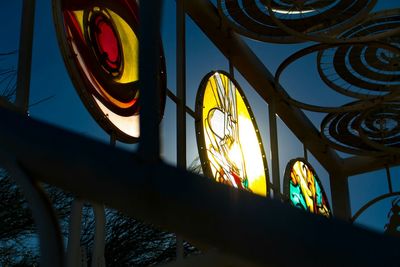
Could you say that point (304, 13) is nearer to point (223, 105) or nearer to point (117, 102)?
point (223, 105)

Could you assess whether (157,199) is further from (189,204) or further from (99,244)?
(99,244)

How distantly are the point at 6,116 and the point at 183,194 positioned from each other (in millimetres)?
476

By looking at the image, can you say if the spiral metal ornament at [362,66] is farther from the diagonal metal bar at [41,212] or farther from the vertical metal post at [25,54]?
the diagonal metal bar at [41,212]

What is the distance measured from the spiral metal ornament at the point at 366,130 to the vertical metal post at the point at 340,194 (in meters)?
3.37

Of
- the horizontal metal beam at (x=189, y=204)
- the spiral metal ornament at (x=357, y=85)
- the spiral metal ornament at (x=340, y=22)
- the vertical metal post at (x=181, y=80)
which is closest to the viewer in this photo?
the horizontal metal beam at (x=189, y=204)

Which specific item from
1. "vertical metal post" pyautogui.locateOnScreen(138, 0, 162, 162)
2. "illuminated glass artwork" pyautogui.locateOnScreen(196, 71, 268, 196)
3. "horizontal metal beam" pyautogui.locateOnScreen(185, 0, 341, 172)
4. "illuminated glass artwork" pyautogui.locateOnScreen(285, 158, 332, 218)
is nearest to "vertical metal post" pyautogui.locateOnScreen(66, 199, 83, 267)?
"illuminated glass artwork" pyautogui.locateOnScreen(196, 71, 268, 196)

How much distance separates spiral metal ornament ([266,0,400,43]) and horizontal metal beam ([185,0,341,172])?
106 cm

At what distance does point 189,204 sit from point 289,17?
8.93m

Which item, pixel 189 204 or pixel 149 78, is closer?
pixel 189 204

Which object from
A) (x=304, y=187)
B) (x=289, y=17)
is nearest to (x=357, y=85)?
(x=304, y=187)

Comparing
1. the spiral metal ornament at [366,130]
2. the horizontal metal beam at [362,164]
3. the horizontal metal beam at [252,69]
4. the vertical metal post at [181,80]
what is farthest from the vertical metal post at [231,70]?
the horizontal metal beam at [362,164]

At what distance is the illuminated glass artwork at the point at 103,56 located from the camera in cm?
638

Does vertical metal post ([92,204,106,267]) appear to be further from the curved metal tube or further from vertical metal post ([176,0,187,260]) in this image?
the curved metal tube

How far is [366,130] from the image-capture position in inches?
558
